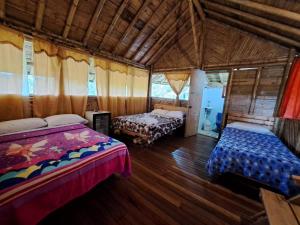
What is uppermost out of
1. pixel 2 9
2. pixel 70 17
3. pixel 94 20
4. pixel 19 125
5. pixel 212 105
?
pixel 94 20

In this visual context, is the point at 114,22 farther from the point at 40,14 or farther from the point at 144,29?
the point at 40,14

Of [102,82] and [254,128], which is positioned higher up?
[102,82]

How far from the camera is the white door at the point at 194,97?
13.5ft

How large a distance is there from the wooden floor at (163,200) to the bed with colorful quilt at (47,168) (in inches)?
12.0

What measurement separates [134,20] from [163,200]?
402 cm

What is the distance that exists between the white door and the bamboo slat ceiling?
921 mm

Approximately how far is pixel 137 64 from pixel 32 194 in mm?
4712

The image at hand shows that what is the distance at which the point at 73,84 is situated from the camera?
3363 millimetres

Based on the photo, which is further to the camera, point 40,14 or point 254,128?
point 254,128

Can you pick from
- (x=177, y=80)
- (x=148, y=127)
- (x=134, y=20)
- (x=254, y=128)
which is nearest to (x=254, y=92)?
(x=254, y=128)

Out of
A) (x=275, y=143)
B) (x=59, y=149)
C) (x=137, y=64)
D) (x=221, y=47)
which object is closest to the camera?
(x=59, y=149)

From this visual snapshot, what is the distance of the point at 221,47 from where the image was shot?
153 inches

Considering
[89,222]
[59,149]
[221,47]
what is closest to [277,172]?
[89,222]

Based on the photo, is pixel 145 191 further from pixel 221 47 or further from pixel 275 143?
pixel 221 47
